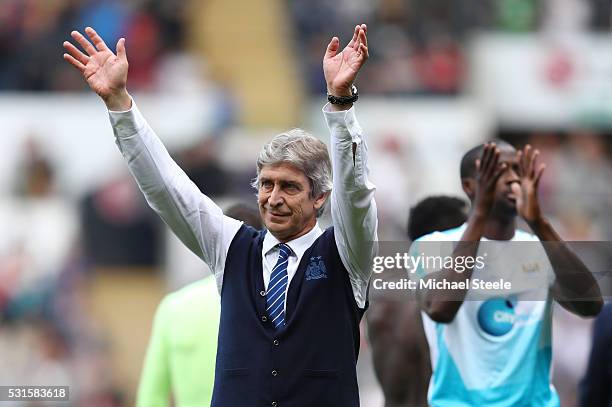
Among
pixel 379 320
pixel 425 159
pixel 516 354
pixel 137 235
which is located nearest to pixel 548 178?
pixel 425 159

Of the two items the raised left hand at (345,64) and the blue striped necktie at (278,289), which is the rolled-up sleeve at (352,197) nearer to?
the raised left hand at (345,64)

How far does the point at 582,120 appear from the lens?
717 inches

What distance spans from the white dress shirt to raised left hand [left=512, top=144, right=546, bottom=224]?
2.95 feet

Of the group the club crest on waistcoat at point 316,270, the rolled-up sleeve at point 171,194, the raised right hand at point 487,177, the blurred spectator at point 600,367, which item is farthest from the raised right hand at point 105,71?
the blurred spectator at point 600,367

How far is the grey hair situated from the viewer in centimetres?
573

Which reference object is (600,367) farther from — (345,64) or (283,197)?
(345,64)

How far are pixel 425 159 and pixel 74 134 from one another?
12.1ft

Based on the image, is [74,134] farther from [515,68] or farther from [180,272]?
[515,68]

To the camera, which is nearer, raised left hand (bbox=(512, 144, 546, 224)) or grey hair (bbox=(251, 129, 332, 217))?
grey hair (bbox=(251, 129, 332, 217))

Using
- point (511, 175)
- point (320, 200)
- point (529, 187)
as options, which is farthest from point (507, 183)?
point (320, 200)

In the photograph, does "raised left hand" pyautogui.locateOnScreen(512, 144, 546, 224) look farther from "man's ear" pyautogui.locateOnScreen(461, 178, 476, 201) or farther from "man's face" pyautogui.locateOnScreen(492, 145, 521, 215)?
"man's ear" pyautogui.locateOnScreen(461, 178, 476, 201)

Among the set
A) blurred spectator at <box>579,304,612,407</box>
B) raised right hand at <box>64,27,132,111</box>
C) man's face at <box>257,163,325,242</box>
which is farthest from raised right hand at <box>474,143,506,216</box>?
raised right hand at <box>64,27,132,111</box>

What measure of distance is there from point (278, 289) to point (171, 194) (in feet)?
1.74

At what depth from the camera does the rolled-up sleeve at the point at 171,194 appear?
5.62 m
